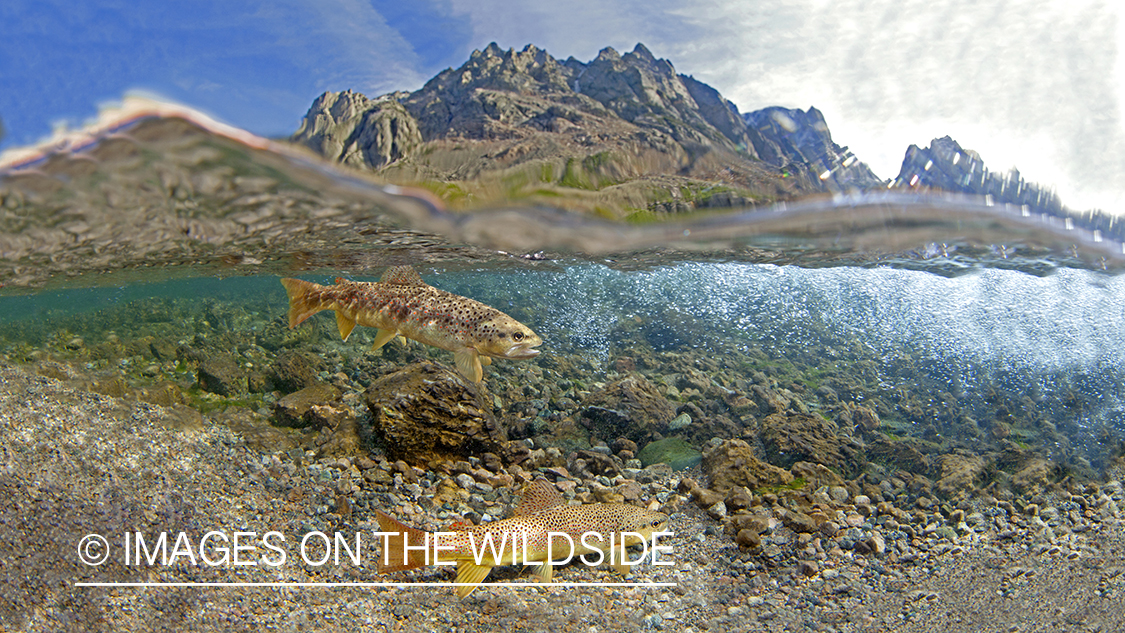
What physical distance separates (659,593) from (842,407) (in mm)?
7413

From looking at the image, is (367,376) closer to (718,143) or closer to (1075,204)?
(718,143)

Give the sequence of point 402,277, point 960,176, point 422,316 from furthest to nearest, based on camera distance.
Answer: point 960,176 → point 402,277 → point 422,316

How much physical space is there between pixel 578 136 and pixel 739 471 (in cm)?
434

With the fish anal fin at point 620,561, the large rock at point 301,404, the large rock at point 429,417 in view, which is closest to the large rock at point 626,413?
the large rock at point 429,417

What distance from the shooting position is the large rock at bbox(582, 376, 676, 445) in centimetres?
768

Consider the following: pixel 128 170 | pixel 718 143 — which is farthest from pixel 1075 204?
pixel 128 170

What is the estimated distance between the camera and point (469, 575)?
406 centimetres

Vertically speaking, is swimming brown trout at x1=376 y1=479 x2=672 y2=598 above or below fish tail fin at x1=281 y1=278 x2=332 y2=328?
below

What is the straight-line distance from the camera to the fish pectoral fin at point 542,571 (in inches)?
177

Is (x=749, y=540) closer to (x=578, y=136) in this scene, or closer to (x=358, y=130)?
(x=578, y=136)

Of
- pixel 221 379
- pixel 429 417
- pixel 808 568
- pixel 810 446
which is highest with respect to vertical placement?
pixel 221 379

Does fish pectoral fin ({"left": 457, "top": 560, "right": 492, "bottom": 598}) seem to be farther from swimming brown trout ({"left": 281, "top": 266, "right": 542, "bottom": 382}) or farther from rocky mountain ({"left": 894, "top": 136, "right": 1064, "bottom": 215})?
rocky mountain ({"left": 894, "top": 136, "right": 1064, "bottom": 215})

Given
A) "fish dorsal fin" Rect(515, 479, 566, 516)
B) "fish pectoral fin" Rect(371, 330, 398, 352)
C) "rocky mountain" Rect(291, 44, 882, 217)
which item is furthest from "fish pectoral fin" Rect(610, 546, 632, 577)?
"rocky mountain" Rect(291, 44, 882, 217)

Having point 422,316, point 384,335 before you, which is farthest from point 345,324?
point 422,316
